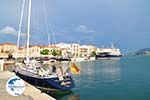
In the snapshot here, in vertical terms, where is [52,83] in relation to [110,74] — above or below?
above

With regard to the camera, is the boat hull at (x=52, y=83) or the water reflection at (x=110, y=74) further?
Answer: the water reflection at (x=110, y=74)

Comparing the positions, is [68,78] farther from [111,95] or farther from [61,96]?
[111,95]

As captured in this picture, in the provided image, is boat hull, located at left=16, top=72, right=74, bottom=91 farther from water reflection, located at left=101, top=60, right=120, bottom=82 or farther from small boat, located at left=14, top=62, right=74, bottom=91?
water reflection, located at left=101, top=60, right=120, bottom=82

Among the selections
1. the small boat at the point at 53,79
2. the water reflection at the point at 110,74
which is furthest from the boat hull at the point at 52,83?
the water reflection at the point at 110,74

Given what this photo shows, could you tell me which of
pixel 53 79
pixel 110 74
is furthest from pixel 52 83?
pixel 110 74

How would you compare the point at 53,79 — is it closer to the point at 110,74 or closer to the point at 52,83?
the point at 52,83

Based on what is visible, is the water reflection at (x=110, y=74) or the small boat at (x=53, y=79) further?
the water reflection at (x=110, y=74)

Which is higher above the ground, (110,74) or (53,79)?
(53,79)

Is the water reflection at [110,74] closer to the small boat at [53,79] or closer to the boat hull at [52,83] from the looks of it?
the small boat at [53,79]

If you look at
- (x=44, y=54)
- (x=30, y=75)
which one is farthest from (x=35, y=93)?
(x=44, y=54)

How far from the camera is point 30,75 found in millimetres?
32344

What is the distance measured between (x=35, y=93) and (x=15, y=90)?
33.0ft

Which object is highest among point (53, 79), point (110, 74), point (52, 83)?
point (53, 79)

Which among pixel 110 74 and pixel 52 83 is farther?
pixel 110 74
